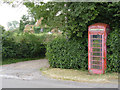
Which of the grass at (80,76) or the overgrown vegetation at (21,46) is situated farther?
the overgrown vegetation at (21,46)

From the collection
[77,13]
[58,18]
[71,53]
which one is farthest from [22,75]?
[77,13]

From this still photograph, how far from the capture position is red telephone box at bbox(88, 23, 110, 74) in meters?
7.56

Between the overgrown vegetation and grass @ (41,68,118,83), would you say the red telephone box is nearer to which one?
grass @ (41,68,118,83)

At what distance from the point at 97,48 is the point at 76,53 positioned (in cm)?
120

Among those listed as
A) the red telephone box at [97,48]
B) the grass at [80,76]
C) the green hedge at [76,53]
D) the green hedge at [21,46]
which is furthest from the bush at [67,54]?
the green hedge at [21,46]

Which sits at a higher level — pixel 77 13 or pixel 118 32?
pixel 77 13

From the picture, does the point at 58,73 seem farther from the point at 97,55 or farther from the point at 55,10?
the point at 55,10

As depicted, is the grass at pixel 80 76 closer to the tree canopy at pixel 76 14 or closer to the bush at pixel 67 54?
the bush at pixel 67 54

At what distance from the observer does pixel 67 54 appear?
28.2ft

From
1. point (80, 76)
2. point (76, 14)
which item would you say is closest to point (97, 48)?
point (80, 76)

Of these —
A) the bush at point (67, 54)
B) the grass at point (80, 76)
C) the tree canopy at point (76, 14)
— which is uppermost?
the tree canopy at point (76, 14)

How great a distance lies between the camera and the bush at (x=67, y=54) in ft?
27.4

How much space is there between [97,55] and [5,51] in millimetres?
7641

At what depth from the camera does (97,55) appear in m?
7.79
